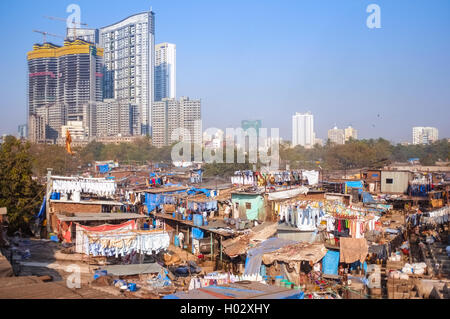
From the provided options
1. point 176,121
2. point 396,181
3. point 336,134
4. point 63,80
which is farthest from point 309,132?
point 396,181

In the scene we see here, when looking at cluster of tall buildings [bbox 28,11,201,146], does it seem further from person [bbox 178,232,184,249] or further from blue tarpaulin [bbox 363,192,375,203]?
person [bbox 178,232,184,249]

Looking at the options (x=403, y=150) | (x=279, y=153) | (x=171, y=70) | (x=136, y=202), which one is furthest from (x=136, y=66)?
(x=136, y=202)

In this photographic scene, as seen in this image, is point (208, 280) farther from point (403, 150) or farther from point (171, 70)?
point (171, 70)

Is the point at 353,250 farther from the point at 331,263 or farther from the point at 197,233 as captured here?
the point at 197,233

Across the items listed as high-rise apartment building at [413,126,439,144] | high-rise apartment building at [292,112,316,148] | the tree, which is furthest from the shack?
high-rise apartment building at [413,126,439,144]
